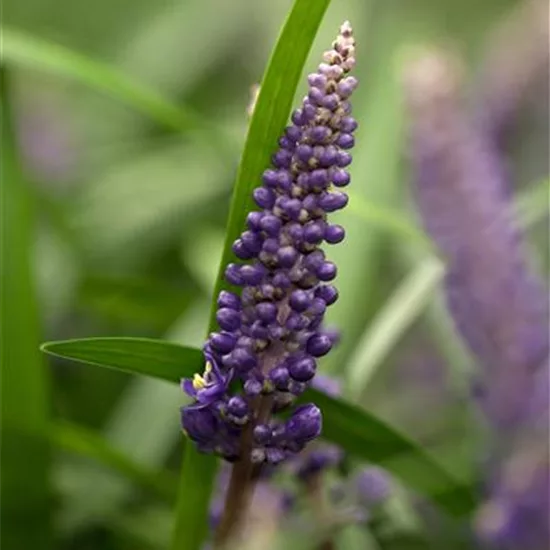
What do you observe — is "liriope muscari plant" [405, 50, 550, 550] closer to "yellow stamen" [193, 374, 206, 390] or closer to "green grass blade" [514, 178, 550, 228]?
"green grass blade" [514, 178, 550, 228]

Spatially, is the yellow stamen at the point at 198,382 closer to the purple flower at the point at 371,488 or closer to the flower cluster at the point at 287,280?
the flower cluster at the point at 287,280

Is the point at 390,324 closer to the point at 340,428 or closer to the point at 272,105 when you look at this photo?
the point at 340,428

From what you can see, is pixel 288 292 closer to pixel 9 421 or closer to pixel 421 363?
pixel 9 421

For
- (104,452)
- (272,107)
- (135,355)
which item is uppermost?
(272,107)

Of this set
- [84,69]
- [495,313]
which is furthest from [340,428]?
[84,69]

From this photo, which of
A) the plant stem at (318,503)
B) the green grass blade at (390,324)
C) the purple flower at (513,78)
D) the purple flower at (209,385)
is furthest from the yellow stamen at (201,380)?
the purple flower at (513,78)

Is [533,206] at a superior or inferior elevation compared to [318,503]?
superior

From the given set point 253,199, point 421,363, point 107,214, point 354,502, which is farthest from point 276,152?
point 107,214
